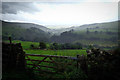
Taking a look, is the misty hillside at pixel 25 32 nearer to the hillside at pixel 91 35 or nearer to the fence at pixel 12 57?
the hillside at pixel 91 35

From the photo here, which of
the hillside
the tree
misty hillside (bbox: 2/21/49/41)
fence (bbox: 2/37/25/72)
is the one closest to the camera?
fence (bbox: 2/37/25/72)

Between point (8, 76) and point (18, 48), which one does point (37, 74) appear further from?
point (18, 48)

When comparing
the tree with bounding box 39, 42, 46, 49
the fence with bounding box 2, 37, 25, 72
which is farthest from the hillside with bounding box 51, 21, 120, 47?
the tree with bounding box 39, 42, 46, 49

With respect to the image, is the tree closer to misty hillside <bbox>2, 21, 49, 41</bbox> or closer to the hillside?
misty hillside <bbox>2, 21, 49, 41</bbox>

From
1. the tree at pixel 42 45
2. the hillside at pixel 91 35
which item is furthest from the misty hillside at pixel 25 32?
the hillside at pixel 91 35

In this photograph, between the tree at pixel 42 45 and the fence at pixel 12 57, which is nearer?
the fence at pixel 12 57

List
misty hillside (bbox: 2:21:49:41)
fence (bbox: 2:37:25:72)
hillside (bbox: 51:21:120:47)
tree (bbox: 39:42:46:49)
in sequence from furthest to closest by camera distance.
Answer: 1. tree (bbox: 39:42:46:49)
2. misty hillside (bbox: 2:21:49:41)
3. hillside (bbox: 51:21:120:47)
4. fence (bbox: 2:37:25:72)

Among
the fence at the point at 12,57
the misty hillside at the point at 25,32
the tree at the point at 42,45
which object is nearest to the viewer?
the fence at the point at 12,57

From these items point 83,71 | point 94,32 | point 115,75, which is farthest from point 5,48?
point 94,32

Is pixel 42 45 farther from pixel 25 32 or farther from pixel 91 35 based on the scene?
pixel 91 35

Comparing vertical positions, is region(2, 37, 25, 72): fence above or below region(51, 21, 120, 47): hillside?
below

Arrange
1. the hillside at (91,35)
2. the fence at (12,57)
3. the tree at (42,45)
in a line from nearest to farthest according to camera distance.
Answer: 1. the fence at (12,57)
2. the hillside at (91,35)
3. the tree at (42,45)

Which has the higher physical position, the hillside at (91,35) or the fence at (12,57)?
the hillside at (91,35)

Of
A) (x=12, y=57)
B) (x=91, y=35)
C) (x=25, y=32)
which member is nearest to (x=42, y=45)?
(x=25, y=32)
